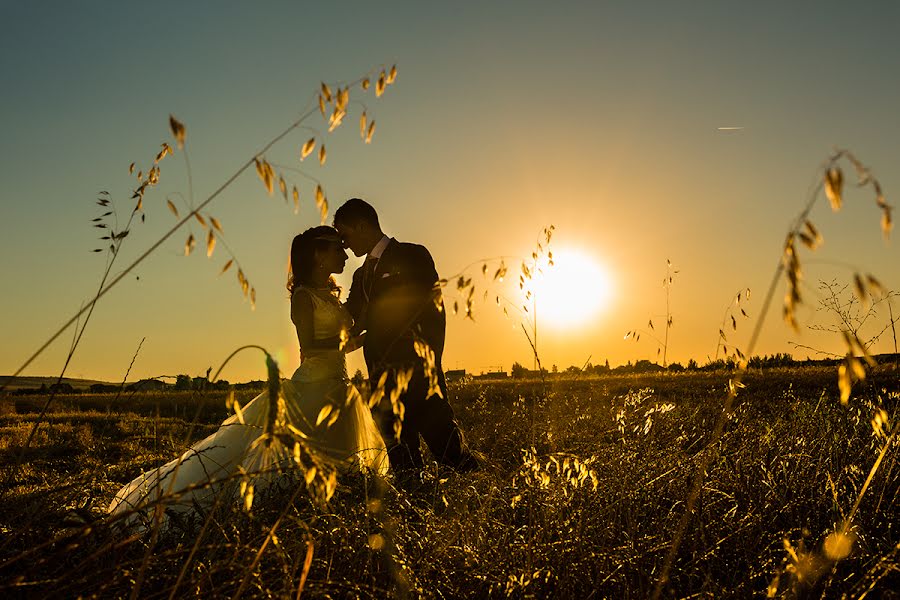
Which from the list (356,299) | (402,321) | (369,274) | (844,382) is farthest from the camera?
(356,299)

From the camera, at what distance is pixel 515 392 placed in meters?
16.3

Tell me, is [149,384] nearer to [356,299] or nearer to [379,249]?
[379,249]

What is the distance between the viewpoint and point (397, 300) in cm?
670

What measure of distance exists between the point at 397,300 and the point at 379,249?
0.65 metres

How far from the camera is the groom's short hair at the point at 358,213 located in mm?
7133

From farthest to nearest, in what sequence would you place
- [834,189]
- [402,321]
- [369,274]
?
[369,274] → [402,321] → [834,189]

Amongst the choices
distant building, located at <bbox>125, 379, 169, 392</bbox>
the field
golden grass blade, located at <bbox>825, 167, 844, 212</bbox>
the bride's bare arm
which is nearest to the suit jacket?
the bride's bare arm

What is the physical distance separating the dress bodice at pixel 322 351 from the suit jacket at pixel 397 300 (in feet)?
0.85

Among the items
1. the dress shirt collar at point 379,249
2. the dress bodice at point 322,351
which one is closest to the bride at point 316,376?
the dress bodice at point 322,351

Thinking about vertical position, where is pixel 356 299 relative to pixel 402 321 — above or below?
above

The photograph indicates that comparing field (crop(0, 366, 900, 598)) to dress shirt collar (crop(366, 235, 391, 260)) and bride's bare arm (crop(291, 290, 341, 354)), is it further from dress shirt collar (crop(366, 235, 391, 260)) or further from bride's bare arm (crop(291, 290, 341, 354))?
dress shirt collar (crop(366, 235, 391, 260))

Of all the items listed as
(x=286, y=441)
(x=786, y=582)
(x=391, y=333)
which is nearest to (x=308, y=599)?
(x=286, y=441)

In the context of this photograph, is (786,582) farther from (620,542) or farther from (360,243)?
(360,243)

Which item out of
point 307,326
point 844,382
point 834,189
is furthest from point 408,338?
point 834,189
